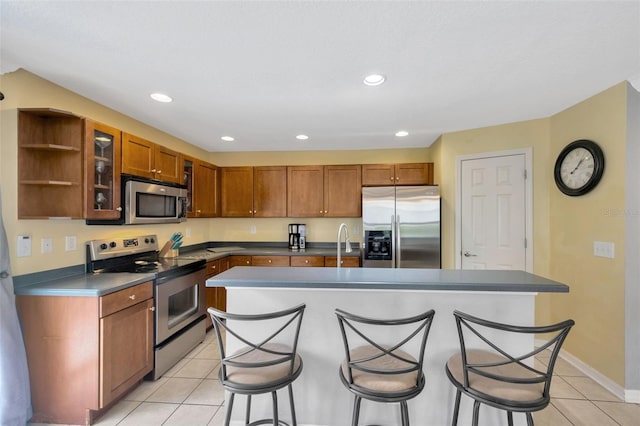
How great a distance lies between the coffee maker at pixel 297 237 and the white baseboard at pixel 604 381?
3160 mm

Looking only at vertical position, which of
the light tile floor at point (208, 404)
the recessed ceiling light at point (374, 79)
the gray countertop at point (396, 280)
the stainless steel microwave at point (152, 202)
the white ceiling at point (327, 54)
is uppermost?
the white ceiling at point (327, 54)

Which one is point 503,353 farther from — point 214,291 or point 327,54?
point 214,291

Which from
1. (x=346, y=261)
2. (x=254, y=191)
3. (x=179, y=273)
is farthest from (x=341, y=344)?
(x=254, y=191)

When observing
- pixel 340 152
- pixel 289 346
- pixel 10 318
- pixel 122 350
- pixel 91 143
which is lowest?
pixel 122 350

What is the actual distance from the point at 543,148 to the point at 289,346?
3.16 m

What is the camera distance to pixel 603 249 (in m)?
2.40

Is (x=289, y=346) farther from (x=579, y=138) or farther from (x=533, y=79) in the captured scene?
(x=579, y=138)

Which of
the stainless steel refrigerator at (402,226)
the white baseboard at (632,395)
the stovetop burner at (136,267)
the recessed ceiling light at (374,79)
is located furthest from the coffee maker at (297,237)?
the white baseboard at (632,395)

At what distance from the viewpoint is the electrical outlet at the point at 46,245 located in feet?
7.07

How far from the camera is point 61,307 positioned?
1.96m

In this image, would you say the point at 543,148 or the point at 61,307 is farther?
the point at 543,148

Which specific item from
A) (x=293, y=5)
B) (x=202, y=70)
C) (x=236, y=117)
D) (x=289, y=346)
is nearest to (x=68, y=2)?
(x=202, y=70)

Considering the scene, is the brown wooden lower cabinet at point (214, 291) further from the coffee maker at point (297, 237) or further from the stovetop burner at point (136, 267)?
the coffee maker at point (297, 237)

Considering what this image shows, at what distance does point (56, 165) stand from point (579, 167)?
4.28 m
